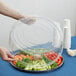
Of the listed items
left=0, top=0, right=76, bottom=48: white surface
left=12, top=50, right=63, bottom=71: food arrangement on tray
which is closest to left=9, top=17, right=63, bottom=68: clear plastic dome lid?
left=12, top=50, right=63, bottom=71: food arrangement on tray

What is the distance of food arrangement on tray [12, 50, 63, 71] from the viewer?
3.04 feet

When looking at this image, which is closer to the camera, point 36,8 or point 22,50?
point 22,50

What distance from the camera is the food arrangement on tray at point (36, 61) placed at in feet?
3.04

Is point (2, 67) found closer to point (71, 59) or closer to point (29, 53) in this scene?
point (29, 53)

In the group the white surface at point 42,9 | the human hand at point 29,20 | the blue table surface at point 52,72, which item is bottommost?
the blue table surface at point 52,72

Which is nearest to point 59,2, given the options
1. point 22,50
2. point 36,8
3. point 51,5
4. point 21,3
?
point 51,5

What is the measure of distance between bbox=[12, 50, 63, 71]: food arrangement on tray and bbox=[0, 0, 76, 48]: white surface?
3.07ft

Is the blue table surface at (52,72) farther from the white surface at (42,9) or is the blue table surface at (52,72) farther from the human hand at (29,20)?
the white surface at (42,9)

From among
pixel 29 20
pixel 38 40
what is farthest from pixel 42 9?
pixel 29 20

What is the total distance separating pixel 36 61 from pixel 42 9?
1.26 m

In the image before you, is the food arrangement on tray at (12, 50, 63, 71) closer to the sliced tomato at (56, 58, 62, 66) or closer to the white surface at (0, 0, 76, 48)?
the sliced tomato at (56, 58, 62, 66)

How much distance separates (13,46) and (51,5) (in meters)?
1.28

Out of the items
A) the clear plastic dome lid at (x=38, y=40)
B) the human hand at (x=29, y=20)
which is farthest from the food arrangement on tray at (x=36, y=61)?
the human hand at (x=29, y=20)

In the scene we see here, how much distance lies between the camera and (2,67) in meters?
0.96
